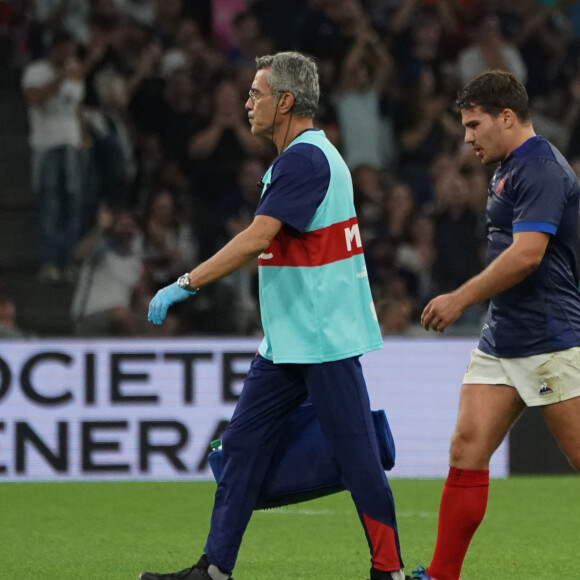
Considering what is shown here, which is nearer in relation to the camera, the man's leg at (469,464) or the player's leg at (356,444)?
the player's leg at (356,444)

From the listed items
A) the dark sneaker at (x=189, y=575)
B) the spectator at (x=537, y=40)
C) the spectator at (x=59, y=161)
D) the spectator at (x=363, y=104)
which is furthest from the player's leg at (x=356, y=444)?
the spectator at (x=537, y=40)

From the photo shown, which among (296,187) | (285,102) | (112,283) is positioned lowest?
(112,283)

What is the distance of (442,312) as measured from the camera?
176 inches

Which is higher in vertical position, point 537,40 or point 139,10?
point 139,10

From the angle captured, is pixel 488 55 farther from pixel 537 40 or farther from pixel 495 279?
pixel 495 279

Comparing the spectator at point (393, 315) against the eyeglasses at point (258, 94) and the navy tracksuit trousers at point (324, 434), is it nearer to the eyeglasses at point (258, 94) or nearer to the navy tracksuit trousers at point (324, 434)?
the navy tracksuit trousers at point (324, 434)

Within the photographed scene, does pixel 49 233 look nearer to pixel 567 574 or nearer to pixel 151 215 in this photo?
pixel 151 215

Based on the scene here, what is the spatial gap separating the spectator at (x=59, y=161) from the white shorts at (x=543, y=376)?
275 inches

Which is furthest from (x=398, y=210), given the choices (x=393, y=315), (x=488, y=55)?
(x=488, y=55)

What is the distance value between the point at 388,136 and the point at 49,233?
3.30 meters

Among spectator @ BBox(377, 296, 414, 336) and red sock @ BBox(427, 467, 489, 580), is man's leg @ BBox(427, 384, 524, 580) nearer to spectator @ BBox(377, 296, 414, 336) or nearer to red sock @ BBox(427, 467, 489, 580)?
red sock @ BBox(427, 467, 489, 580)

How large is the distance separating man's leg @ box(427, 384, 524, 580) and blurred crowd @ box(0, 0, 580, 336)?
5.22 meters

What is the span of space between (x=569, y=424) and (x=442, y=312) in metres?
0.74

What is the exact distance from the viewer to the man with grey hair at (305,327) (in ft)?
15.5
